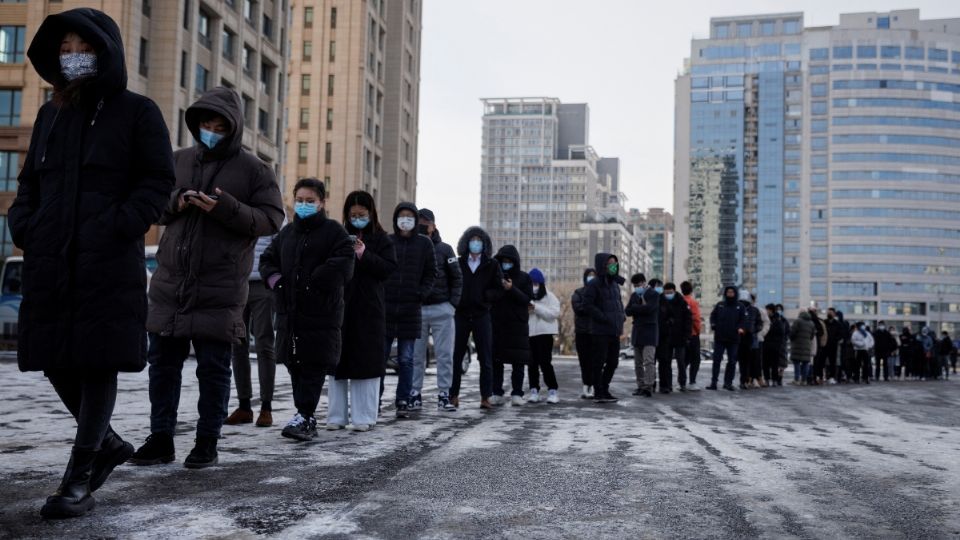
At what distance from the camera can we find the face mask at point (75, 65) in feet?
12.4

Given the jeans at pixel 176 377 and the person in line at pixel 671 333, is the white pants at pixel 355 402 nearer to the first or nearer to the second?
the jeans at pixel 176 377

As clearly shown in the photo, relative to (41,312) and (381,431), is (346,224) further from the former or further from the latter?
(41,312)

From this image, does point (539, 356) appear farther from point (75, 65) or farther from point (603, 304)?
point (75, 65)

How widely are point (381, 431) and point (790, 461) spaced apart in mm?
2990

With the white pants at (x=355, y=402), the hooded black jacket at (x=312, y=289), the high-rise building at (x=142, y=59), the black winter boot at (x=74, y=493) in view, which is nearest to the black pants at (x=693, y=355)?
the white pants at (x=355, y=402)

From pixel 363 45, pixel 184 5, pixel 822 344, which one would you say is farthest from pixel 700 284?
pixel 822 344

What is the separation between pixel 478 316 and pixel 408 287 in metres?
1.63

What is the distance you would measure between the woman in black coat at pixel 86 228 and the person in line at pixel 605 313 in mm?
8286

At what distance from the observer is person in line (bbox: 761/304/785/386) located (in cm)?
1940

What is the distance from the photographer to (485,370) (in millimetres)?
9906

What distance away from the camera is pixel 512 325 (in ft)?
34.4

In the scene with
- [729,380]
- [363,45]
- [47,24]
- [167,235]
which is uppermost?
[363,45]

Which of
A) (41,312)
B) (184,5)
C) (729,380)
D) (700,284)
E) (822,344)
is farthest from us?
(700,284)

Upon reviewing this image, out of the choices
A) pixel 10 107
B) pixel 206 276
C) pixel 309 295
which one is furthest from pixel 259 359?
pixel 10 107
